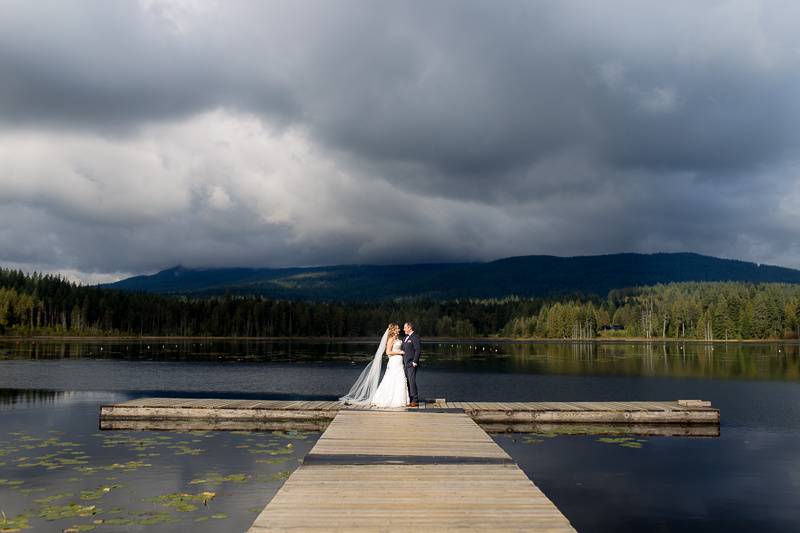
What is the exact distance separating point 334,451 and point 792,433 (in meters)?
25.0

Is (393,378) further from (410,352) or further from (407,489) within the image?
(407,489)

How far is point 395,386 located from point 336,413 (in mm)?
3654

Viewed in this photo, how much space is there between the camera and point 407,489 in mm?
14680

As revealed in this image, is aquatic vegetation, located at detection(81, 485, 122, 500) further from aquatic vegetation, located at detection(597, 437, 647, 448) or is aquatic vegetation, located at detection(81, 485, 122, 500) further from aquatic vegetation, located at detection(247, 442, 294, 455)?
A: aquatic vegetation, located at detection(597, 437, 647, 448)

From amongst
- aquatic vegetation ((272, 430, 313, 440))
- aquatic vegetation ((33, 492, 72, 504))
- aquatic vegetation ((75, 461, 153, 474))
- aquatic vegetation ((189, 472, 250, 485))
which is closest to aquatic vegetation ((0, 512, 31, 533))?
aquatic vegetation ((33, 492, 72, 504))

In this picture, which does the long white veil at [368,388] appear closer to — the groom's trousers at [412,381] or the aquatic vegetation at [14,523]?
the groom's trousers at [412,381]

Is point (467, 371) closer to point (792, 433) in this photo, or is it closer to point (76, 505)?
point (792, 433)

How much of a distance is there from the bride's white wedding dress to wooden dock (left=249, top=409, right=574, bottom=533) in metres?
6.65

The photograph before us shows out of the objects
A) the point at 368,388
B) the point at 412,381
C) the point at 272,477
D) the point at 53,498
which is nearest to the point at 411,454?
the point at 272,477

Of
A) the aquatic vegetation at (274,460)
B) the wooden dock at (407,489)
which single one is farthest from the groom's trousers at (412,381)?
the aquatic vegetation at (274,460)

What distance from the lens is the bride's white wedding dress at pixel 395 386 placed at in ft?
98.0

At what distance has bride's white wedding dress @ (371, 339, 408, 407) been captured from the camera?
1176 inches

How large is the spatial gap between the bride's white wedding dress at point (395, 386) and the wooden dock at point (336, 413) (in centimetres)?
156

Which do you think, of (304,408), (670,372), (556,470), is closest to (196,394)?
(304,408)
